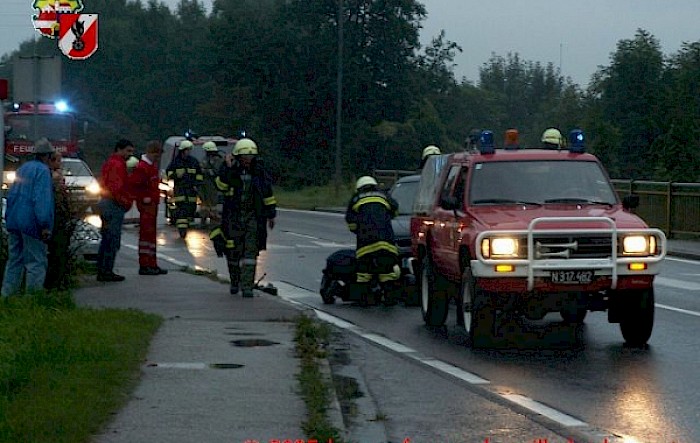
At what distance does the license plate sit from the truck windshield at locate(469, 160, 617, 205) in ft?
4.10

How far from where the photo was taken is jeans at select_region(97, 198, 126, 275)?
18.4m

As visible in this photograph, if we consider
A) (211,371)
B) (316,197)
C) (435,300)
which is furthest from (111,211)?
(316,197)

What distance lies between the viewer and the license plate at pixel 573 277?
12.6 m

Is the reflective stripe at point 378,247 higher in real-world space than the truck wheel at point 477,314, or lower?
higher

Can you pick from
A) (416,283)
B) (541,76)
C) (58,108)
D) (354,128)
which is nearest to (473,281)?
A: (416,283)

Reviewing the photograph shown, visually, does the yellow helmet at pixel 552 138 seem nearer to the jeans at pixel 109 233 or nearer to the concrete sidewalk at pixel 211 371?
the concrete sidewalk at pixel 211 371

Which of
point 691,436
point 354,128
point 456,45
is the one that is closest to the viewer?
point 691,436

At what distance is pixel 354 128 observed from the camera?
228ft

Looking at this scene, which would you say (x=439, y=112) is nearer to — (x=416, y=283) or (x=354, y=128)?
(x=354, y=128)

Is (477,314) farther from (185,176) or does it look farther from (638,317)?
(185,176)

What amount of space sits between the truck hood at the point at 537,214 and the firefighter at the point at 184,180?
1621 centimetres

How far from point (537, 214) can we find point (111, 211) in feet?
23.6

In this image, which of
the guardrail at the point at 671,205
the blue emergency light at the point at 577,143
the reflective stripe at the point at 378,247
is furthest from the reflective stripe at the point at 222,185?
the guardrail at the point at 671,205

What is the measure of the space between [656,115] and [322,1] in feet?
69.2
